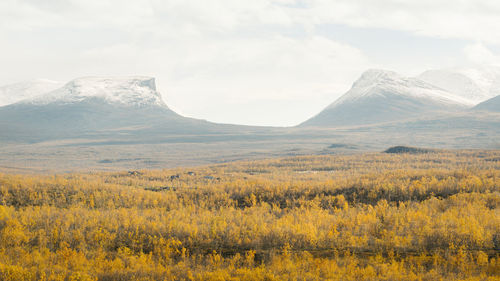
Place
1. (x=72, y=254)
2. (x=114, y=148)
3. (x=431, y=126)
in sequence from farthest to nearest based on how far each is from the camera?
(x=431, y=126) < (x=114, y=148) < (x=72, y=254)

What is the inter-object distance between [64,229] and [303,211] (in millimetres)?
8368

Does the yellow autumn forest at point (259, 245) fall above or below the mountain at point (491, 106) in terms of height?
below

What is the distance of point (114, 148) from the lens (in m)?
125

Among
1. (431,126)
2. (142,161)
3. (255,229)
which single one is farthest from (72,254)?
(431,126)

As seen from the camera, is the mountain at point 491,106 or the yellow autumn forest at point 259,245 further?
the mountain at point 491,106

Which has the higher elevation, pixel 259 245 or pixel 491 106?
pixel 491 106

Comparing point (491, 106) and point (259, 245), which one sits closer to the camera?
point (259, 245)

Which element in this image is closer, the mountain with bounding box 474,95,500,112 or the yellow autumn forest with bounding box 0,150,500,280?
the yellow autumn forest with bounding box 0,150,500,280

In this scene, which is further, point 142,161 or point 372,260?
point 142,161

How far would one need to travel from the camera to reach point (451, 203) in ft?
49.2

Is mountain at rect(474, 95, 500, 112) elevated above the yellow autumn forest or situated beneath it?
elevated above

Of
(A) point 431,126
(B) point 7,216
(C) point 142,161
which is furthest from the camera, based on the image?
(A) point 431,126

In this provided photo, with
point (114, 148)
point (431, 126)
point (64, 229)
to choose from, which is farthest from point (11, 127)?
point (64, 229)

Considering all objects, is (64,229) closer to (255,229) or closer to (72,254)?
(72,254)
